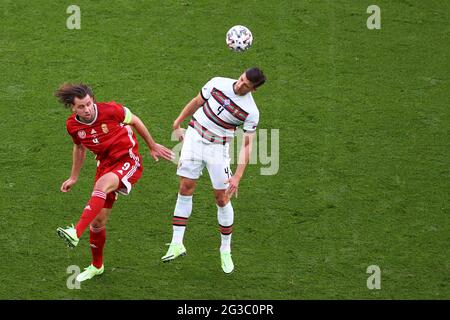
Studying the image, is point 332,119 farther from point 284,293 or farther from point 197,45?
point 284,293

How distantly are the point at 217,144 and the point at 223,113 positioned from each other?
321mm

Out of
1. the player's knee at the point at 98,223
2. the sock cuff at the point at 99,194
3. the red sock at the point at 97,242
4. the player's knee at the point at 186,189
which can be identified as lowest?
the red sock at the point at 97,242

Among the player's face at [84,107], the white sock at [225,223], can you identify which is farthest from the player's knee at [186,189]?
the player's face at [84,107]

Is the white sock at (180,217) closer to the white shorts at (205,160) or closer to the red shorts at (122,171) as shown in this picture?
the white shorts at (205,160)

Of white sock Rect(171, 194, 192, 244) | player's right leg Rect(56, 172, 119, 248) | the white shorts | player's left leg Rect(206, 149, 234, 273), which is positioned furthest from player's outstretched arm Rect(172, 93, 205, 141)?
player's right leg Rect(56, 172, 119, 248)

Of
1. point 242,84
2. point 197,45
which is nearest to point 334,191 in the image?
point 242,84

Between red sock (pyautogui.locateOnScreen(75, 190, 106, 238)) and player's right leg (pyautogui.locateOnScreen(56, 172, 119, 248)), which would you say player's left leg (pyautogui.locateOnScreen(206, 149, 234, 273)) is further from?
red sock (pyautogui.locateOnScreen(75, 190, 106, 238))

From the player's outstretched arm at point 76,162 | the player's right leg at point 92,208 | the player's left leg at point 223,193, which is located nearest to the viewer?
the player's right leg at point 92,208

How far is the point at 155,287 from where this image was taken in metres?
7.82

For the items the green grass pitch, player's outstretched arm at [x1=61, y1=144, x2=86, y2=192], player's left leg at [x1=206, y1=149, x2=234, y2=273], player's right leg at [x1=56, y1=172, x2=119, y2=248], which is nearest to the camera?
player's right leg at [x1=56, y1=172, x2=119, y2=248]

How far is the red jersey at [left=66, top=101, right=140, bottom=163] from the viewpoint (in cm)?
746

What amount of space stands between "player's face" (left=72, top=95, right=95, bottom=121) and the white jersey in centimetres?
112

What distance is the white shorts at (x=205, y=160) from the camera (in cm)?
793

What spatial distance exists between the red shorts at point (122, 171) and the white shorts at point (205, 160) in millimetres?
518
